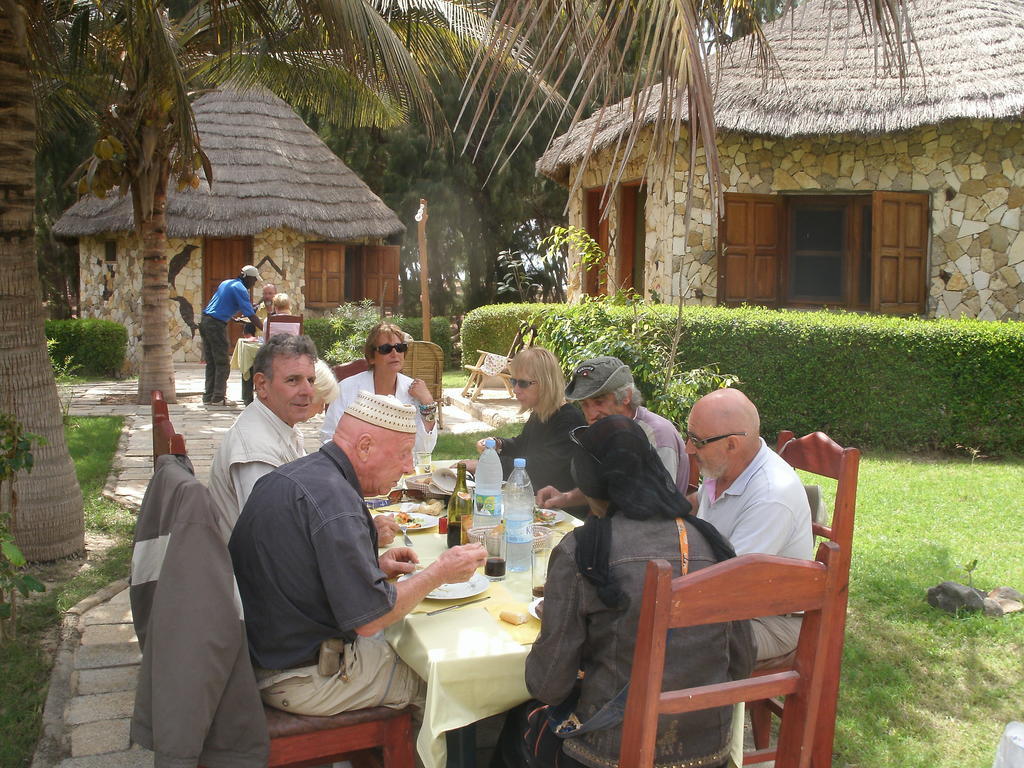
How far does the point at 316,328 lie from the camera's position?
18875mm

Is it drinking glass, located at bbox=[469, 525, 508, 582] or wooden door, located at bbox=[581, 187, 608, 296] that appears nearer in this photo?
drinking glass, located at bbox=[469, 525, 508, 582]

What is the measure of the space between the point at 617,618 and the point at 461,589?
31.9 inches

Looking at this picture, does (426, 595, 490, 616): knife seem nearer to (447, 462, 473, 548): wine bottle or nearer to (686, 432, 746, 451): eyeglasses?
(447, 462, 473, 548): wine bottle

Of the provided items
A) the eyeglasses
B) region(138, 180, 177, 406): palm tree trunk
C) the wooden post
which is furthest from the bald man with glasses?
region(138, 180, 177, 406): palm tree trunk

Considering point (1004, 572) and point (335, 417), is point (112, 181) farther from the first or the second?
point (1004, 572)

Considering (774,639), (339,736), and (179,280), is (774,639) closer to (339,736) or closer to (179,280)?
(339,736)

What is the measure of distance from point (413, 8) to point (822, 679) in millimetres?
8750

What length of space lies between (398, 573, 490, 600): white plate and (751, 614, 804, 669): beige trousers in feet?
2.94

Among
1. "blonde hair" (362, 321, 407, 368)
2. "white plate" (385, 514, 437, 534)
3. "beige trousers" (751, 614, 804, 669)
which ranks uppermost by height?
"blonde hair" (362, 321, 407, 368)

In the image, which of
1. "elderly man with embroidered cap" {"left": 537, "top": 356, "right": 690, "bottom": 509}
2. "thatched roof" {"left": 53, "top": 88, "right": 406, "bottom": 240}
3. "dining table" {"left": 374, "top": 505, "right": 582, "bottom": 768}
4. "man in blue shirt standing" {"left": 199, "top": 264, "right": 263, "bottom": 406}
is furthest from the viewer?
"thatched roof" {"left": 53, "top": 88, "right": 406, "bottom": 240}

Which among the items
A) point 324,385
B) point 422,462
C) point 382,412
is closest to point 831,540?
point 382,412

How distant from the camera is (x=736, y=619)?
2.04 meters

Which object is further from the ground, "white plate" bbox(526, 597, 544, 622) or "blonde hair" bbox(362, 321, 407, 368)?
"blonde hair" bbox(362, 321, 407, 368)

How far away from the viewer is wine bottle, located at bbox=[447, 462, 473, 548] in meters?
3.44
